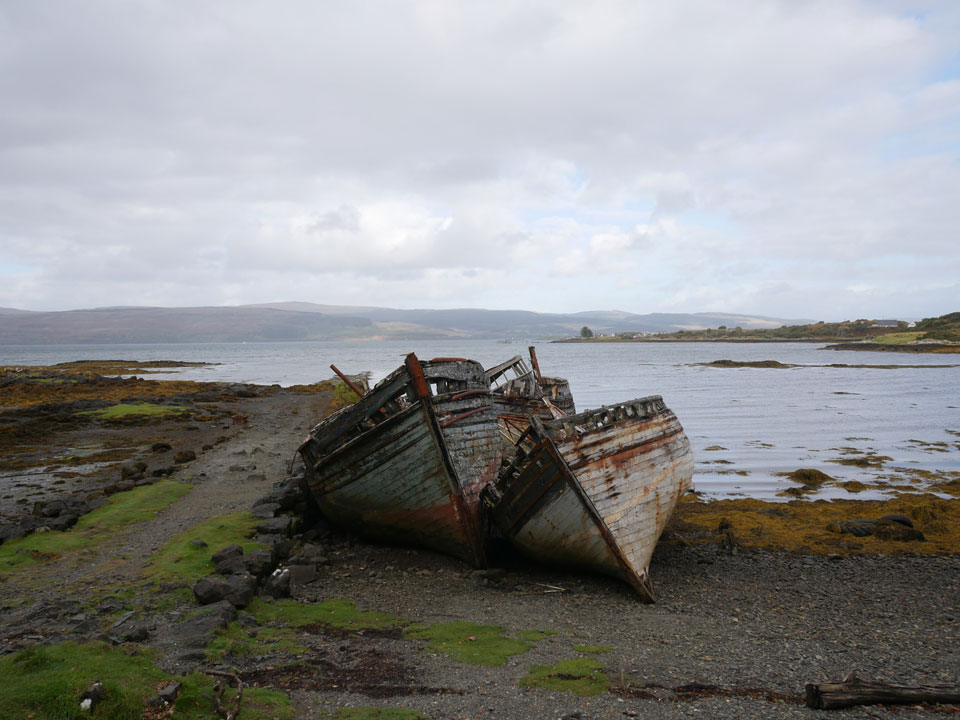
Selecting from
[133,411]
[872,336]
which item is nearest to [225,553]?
[133,411]

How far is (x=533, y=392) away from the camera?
1945 centimetres

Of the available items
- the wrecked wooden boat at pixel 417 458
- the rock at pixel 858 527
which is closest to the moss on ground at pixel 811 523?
the rock at pixel 858 527

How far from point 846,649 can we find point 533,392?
12378 mm

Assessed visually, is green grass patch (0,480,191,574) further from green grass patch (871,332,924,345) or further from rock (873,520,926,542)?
green grass patch (871,332,924,345)

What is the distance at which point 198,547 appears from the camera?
10211 millimetres

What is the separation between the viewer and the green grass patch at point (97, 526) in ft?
32.4

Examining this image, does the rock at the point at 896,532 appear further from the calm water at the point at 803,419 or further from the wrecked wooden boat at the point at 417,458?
the wrecked wooden boat at the point at 417,458

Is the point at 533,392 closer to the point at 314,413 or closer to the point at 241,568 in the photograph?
the point at 241,568

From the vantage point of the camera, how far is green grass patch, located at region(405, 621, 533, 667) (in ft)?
24.0

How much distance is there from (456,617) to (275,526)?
15.1 feet

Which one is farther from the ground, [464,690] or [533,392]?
[533,392]

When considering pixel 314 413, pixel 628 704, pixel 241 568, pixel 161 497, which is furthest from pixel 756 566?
pixel 314 413

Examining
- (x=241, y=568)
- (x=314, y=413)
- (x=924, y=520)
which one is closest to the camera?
(x=241, y=568)

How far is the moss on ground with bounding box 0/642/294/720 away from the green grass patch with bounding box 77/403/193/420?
26.9m
